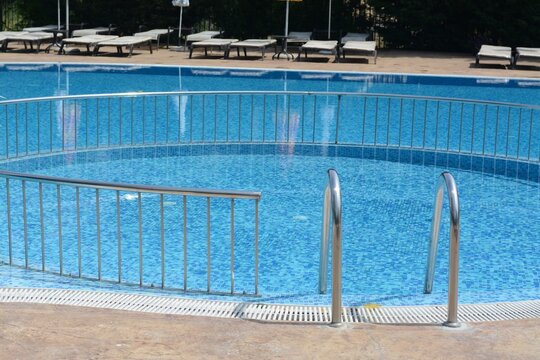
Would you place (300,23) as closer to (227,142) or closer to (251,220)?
(227,142)

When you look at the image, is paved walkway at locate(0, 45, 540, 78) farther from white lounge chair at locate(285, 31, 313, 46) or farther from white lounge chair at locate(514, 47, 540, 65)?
white lounge chair at locate(285, 31, 313, 46)

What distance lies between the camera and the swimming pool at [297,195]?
7.79 meters

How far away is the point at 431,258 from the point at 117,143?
24.2ft

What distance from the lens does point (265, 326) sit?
499cm

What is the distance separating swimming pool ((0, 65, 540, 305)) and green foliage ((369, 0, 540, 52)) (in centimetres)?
890

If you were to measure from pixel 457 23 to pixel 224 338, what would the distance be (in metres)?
22.6

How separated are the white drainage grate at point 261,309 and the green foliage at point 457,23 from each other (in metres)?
20.4

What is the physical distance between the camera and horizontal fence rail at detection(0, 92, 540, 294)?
6.93 metres

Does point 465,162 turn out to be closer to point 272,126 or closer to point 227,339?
point 272,126

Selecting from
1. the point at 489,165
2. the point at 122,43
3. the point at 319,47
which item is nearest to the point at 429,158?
the point at 489,165

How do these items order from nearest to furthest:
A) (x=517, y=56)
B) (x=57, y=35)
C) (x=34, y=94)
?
(x=34, y=94) < (x=517, y=56) < (x=57, y=35)

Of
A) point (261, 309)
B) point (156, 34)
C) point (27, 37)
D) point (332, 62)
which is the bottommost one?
point (261, 309)

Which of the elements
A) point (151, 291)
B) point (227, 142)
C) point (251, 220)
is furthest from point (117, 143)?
point (151, 291)

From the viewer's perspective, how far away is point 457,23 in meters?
26.1
